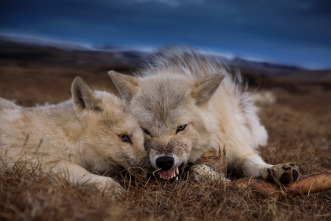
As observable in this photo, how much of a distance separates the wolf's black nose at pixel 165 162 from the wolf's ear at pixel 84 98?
0.91 metres

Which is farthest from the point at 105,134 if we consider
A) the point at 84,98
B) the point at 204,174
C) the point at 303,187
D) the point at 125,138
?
the point at 303,187

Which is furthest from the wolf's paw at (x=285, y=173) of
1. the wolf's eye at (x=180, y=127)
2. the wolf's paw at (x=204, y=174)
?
the wolf's eye at (x=180, y=127)

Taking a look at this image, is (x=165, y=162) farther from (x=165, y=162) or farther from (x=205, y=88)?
(x=205, y=88)

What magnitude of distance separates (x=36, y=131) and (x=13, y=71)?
13715mm

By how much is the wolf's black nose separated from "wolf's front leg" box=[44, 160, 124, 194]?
0.54 meters

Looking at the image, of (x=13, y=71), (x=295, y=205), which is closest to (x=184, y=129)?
(x=295, y=205)

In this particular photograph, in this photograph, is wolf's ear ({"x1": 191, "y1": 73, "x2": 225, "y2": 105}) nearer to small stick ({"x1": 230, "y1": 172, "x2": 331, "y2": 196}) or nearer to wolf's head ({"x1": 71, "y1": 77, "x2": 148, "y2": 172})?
wolf's head ({"x1": 71, "y1": 77, "x2": 148, "y2": 172})

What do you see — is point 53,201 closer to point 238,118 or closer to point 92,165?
point 92,165

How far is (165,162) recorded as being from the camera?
3244 mm

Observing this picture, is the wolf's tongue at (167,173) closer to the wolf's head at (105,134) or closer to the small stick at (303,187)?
the wolf's head at (105,134)

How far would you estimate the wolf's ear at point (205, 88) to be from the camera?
157 inches

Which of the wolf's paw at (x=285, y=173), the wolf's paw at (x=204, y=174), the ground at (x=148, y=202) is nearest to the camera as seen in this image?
the ground at (x=148, y=202)

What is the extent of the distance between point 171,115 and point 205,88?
0.67 meters

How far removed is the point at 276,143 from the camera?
604 centimetres
